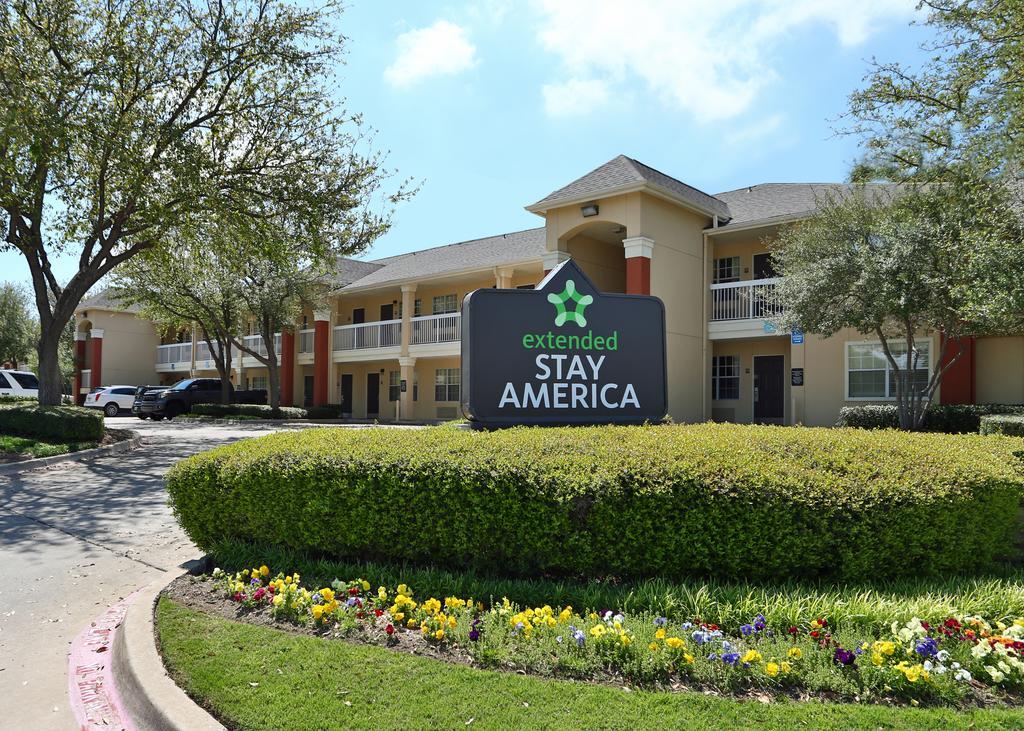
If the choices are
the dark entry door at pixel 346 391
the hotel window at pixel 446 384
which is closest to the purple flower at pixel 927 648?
the hotel window at pixel 446 384

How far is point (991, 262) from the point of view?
34.8 feet

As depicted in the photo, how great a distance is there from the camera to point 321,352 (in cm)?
3042

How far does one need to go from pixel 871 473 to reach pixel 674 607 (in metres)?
1.75

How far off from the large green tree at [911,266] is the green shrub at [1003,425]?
1660mm

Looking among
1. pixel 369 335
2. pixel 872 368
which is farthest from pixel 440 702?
pixel 369 335

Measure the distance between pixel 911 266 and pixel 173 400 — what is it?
92.8 ft

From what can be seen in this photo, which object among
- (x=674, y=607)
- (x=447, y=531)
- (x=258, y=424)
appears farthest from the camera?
(x=258, y=424)

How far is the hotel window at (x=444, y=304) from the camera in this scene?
28.6 m

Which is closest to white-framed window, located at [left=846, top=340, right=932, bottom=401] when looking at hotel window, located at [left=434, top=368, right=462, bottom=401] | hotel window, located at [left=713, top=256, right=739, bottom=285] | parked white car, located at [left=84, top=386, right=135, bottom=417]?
hotel window, located at [left=713, top=256, right=739, bottom=285]

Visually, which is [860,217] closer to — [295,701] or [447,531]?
[447,531]

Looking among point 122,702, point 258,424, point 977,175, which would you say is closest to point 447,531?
point 122,702

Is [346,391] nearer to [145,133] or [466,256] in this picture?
[466,256]

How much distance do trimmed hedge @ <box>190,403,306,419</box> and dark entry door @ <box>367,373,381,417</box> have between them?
3.84m

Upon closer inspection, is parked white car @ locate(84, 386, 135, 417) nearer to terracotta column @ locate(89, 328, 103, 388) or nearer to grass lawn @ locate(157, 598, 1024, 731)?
terracotta column @ locate(89, 328, 103, 388)
